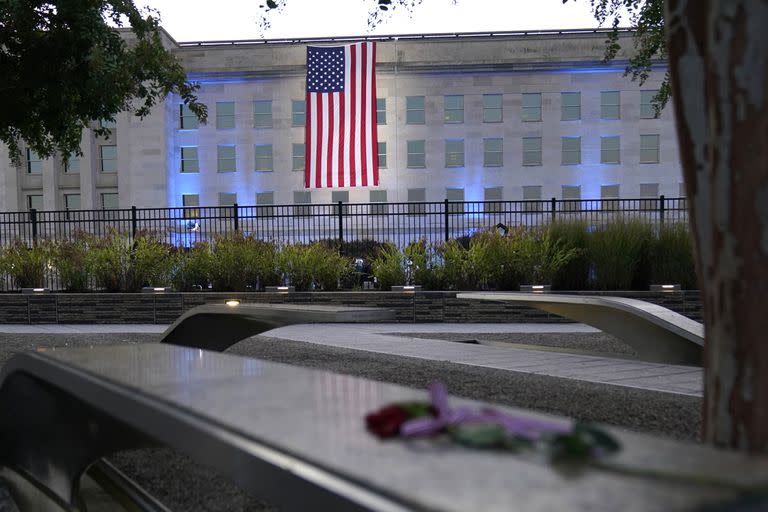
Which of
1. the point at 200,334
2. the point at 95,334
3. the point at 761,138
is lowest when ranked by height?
the point at 95,334

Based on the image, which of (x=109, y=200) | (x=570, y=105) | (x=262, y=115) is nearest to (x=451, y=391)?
(x=262, y=115)

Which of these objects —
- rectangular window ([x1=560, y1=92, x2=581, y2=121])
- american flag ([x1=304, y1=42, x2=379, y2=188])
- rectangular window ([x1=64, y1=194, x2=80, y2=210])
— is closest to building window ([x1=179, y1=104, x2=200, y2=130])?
rectangular window ([x1=64, y1=194, x2=80, y2=210])

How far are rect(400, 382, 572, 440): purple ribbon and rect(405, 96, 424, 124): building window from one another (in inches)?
1750

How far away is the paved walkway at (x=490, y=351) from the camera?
6.47m

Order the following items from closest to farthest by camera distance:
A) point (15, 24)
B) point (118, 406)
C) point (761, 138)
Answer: point (761, 138) < point (118, 406) < point (15, 24)

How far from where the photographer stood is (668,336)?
6.57 meters

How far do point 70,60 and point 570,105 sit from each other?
133 ft

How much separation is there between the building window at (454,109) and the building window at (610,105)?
8.37m

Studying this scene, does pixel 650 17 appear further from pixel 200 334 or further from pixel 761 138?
pixel 761 138

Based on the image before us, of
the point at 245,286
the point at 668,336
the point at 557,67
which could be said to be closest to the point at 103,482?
the point at 668,336

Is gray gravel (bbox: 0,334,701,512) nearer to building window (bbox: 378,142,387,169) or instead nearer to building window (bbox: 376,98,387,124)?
building window (bbox: 378,142,387,169)

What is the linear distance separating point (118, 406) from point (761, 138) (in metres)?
1.71

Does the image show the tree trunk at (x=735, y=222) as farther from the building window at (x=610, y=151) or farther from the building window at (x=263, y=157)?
the building window at (x=610, y=151)

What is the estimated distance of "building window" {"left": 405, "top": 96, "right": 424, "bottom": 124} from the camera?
4528 cm
